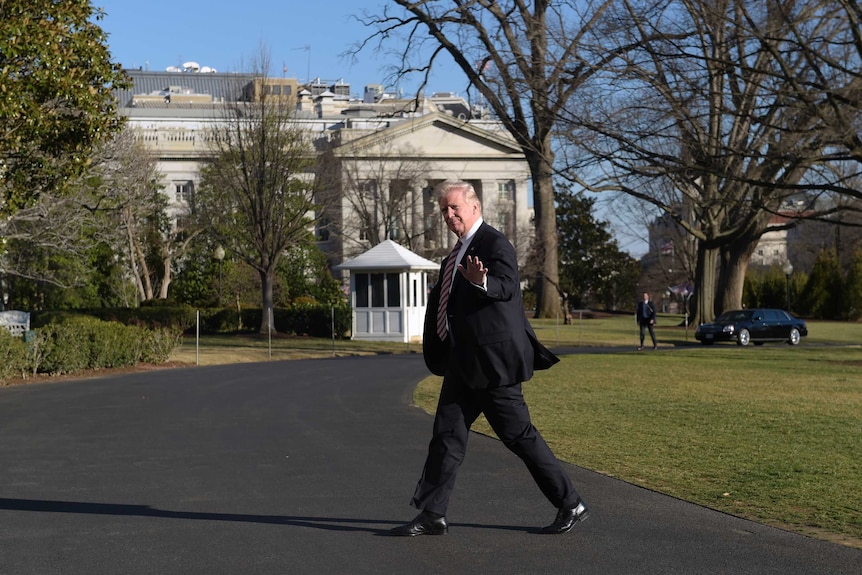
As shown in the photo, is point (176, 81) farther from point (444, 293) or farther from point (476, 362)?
point (476, 362)

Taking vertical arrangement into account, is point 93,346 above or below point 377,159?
below

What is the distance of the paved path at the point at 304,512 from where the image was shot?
628 centimetres

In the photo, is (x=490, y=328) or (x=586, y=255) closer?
(x=490, y=328)

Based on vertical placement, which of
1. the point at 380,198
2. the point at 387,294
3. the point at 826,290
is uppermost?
the point at 380,198

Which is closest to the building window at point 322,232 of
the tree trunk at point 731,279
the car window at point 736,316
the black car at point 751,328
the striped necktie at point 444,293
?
the tree trunk at point 731,279

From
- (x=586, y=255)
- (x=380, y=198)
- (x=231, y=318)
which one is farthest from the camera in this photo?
(x=586, y=255)

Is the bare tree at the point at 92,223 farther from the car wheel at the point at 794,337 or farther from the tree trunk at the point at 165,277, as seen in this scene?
the car wheel at the point at 794,337

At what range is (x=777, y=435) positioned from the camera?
12.0 m

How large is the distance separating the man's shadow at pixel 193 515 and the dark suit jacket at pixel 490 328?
1.10 m

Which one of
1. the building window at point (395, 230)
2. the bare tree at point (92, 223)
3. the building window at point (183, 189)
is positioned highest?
the building window at point (183, 189)

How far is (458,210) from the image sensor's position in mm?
6914

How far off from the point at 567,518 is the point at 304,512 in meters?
1.90

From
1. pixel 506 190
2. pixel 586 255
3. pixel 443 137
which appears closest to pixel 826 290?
pixel 586 255

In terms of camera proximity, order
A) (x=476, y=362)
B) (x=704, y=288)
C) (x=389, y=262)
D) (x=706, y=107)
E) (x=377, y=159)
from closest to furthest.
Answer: (x=476, y=362), (x=706, y=107), (x=389, y=262), (x=704, y=288), (x=377, y=159)
